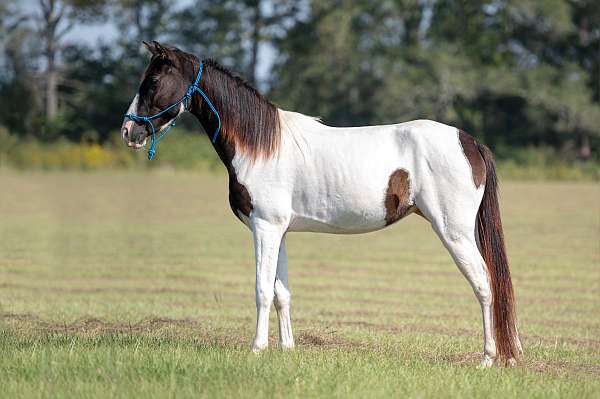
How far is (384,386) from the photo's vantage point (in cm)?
664

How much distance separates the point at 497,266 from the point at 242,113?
2611 millimetres

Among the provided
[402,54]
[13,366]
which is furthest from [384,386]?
[402,54]

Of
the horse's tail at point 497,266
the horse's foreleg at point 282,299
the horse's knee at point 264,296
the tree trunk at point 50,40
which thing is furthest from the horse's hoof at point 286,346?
the tree trunk at point 50,40

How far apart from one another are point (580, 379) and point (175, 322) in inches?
197

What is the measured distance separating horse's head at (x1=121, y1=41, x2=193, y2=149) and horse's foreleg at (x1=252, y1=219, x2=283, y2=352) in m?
1.24

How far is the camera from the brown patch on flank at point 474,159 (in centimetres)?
802

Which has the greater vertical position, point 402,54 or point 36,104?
point 402,54

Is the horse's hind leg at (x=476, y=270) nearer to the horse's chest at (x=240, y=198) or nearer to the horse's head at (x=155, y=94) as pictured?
the horse's chest at (x=240, y=198)

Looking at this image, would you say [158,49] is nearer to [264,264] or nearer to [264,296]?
[264,264]

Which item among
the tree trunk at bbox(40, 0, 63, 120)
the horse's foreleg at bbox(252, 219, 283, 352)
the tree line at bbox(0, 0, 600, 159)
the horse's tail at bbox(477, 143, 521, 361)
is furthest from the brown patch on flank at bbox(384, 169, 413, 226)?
the tree line at bbox(0, 0, 600, 159)

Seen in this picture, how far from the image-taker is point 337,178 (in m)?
8.02

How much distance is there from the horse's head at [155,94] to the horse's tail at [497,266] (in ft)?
8.93

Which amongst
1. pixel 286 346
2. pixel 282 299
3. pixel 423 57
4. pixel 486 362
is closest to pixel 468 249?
pixel 486 362

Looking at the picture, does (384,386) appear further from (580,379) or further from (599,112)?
(599,112)
